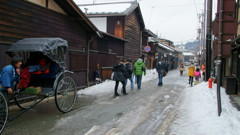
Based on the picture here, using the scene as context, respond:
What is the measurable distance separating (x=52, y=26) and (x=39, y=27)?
985mm

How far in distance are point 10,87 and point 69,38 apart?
709cm

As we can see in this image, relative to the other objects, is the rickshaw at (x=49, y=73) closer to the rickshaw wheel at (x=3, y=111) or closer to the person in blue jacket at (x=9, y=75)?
the person in blue jacket at (x=9, y=75)

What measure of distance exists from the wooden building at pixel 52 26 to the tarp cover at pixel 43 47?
4.84 ft

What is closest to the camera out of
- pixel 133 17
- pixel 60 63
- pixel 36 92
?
→ pixel 36 92

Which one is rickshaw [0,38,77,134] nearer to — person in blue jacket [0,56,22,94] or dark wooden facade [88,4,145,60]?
person in blue jacket [0,56,22,94]

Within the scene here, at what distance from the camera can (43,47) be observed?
249 inches

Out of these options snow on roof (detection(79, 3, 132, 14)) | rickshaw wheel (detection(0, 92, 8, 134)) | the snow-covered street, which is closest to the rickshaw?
the snow-covered street

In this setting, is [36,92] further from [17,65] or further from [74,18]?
[74,18]

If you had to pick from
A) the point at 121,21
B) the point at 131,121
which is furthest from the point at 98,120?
the point at 121,21

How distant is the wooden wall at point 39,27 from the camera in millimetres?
7848

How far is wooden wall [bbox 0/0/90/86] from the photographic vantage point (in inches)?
309

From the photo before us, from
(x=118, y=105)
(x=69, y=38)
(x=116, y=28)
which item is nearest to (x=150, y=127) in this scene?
(x=118, y=105)

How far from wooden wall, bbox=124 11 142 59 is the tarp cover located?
46.8ft

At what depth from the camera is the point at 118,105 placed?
830cm
